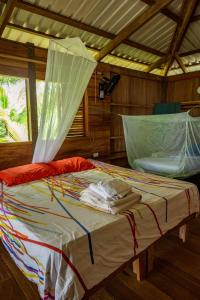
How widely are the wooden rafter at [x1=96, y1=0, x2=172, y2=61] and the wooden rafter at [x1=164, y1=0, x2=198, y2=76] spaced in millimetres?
690

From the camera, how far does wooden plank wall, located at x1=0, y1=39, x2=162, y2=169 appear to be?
282 cm

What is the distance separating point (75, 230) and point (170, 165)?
2.30 metres

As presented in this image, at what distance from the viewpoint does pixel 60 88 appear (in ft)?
7.30

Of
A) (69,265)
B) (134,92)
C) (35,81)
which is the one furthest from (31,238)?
(134,92)

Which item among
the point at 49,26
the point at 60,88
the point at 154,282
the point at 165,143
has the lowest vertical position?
the point at 154,282

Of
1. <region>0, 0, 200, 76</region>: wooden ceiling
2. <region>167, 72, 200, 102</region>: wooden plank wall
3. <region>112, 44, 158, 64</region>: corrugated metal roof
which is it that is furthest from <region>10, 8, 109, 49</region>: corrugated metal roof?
<region>167, 72, 200, 102</region>: wooden plank wall

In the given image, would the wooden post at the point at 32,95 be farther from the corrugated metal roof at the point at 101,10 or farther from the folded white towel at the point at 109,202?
the folded white towel at the point at 109,202

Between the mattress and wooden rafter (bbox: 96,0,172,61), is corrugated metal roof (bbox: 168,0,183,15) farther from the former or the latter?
the mattress

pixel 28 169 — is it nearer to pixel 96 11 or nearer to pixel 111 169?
pixel 111 169

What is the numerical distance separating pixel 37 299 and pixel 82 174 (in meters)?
1.41

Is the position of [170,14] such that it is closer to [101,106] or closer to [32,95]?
[101,106]

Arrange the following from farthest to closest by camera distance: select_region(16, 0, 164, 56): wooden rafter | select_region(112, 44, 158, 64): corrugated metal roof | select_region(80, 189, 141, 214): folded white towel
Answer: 1. select_region(112, 44, 158, 64): corrugated metal roof
2. select_region(16, 0, 164, 56): wooden rafter
3. select_region(80, 189, 141, 214): folded white towel

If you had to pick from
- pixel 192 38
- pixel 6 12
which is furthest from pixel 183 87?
pixel 6 12

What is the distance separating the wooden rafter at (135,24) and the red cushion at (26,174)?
2.35m
